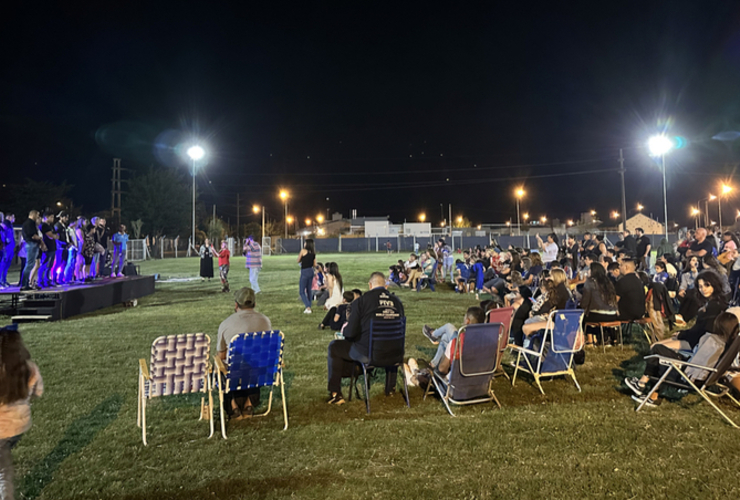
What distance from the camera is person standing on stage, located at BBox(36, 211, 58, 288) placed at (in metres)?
10.6

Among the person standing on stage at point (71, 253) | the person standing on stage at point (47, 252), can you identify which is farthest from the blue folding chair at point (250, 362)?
the person standing on stage at point (71, 253)

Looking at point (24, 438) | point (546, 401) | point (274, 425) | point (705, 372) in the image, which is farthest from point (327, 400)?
point (705, 372)

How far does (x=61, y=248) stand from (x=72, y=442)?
9.54m

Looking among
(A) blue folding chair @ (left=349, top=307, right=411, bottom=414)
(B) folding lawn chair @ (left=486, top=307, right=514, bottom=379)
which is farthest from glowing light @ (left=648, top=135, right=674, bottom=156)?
(A) blue folding chair @ (left=349, top=307, right=411, bottom=414)

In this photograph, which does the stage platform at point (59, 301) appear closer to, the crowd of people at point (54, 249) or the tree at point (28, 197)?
the crowd of people at point (54, 249)

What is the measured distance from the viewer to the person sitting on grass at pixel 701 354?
4219 millimetres

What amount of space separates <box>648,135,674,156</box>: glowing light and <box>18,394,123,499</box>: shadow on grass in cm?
2901

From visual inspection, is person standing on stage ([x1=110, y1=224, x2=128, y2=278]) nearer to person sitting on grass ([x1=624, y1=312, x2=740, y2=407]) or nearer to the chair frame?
person sitting on grass ([x1=624, y1=312, x2=740, y2=407])

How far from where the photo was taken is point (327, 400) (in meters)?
5.01

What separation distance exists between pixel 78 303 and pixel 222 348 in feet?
28.3

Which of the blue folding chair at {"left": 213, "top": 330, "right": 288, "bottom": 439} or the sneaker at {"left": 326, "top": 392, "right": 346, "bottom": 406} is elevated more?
the blue folding chair at {"left": 213, "top": 330, "right": 288, "bottom": 439}

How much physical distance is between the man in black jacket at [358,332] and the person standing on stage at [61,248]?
966 centimetres

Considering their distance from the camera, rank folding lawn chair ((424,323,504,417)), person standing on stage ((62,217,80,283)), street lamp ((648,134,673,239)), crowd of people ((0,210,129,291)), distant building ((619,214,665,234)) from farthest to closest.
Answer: distant building ((619,214,665,234)) → street lamp ((648,134,673,239)) → person standing on stage ((62,217,80,283)) → crowd of people ((0,210,129,291)) → folding lawn chair ((424,323,504,417))

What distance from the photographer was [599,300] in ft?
23.9
